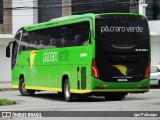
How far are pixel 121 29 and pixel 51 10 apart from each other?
2386cm

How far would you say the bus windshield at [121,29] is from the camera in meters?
21.6

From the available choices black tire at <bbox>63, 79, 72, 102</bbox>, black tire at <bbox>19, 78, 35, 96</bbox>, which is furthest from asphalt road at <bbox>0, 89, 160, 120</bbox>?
black tire at <bbox>19, 78, 35, 96</bbox>

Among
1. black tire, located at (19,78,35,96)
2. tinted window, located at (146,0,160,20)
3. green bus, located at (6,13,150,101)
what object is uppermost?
tinted window, located at (146,0,160,20)

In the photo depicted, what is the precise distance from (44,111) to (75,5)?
2858 cm

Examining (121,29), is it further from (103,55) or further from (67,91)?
(67,91)

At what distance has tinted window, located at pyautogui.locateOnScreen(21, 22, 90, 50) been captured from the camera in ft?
72.1

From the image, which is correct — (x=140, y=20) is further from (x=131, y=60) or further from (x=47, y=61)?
(x=47, y=61)

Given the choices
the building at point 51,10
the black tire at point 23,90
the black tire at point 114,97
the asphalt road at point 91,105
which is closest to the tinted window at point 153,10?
the building at point 51,10

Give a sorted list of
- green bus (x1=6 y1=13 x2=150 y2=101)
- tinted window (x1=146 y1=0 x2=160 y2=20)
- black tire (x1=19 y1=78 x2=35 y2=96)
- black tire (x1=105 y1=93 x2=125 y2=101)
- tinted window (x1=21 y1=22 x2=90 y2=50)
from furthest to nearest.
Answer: tinted window (x1=146 y1=0 x2=160 y2=20)
black tire (x1=19 y1=78 x2=35 y2=96)
black tire (x1=105 y1=93 x2=125 y2=101)
tinted window (x1=21 y1=22 x2=90 y2=50)
green bus (x1=6 y1=13 x2=150 y2=101)

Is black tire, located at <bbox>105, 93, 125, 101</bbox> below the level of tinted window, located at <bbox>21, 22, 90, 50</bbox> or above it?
below

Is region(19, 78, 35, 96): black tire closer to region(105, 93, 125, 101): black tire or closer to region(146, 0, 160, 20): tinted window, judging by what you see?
region(105, 93, 125, 101): black tire

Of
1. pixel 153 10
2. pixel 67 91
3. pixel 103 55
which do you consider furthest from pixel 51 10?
pixel 103 55

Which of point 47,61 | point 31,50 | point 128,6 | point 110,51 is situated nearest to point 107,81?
point 110,51

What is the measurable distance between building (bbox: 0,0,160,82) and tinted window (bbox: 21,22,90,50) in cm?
1683
